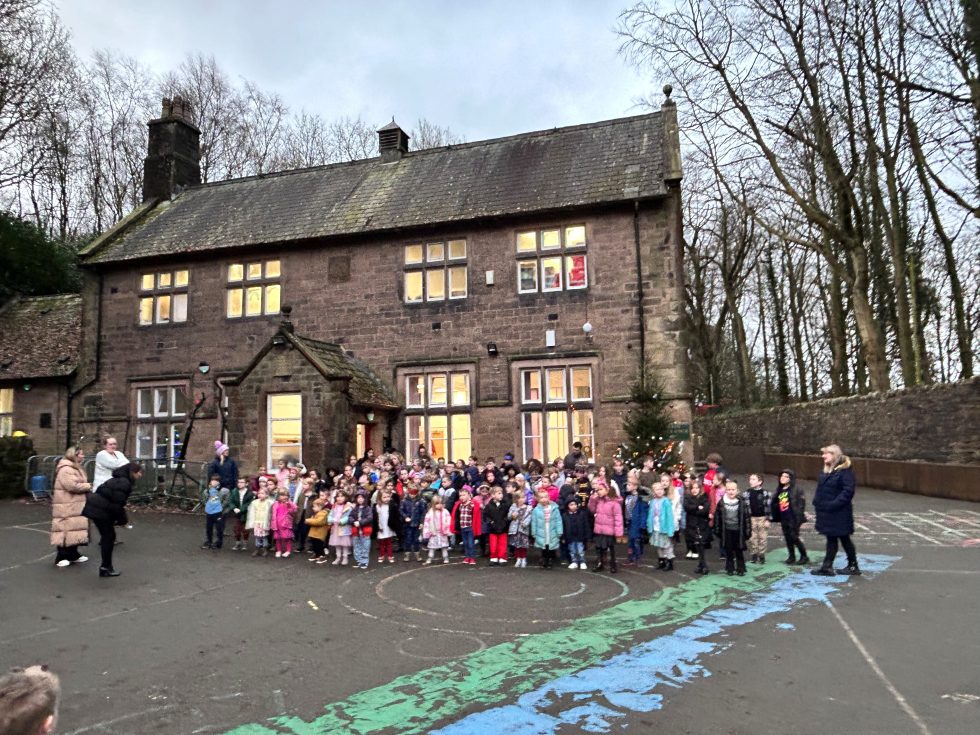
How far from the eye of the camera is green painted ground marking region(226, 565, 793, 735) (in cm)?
502

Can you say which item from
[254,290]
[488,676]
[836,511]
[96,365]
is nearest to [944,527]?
[836,511]

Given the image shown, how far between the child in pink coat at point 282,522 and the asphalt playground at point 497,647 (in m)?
0.80

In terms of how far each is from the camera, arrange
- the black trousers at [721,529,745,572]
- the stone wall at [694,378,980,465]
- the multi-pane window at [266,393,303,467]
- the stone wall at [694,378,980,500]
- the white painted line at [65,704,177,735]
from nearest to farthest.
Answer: the white painted line at [65,704,177,735]
the black trousers at [721,529,745,572]
the multi-pane window at [266,393,303,467]
the stone wall at [694,378,980,500]
the stone wall at [694,378,980,465]

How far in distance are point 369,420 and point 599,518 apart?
784 cm

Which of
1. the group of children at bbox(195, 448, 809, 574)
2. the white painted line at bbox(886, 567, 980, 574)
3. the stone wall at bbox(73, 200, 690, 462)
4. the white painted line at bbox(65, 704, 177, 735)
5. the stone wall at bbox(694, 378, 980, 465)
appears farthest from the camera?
the stone wall at bbox(694, 378, 980, 465)

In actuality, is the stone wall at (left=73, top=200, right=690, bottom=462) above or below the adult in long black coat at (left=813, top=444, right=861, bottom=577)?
above

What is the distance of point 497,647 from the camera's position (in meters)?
6.73

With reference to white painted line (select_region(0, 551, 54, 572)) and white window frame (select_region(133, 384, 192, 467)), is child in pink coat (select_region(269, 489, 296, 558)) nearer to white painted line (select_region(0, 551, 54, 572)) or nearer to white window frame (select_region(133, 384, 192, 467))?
white painted line (select_region(0, 551, 54, 572))

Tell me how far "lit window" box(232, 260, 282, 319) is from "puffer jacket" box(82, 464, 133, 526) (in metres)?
10.2

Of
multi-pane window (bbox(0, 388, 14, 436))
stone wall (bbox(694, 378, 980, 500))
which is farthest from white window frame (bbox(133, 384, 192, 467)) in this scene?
stone wall (bbox(694, 378, 980, 500))

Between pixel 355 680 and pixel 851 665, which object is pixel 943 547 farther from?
pixel 355 680

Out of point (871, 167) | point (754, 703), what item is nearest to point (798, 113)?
point (871, 167)

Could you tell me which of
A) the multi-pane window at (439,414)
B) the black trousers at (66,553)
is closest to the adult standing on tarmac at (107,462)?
the black trousers at (66,553)

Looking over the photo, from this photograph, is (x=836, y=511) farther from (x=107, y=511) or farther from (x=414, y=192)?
(x=414, y=192)
